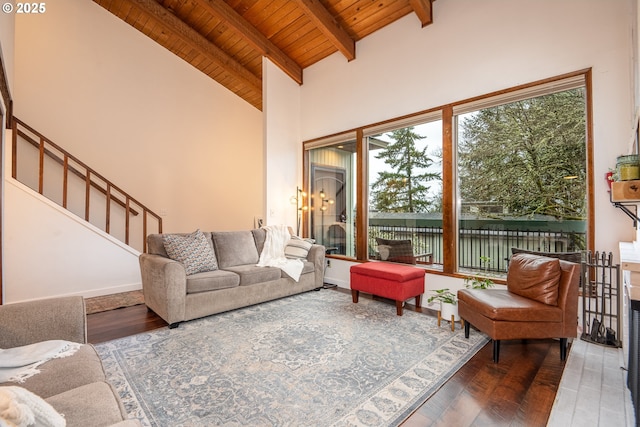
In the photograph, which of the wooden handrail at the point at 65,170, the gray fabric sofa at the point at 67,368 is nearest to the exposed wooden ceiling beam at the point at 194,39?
the wooden handrail at the point at 65,170

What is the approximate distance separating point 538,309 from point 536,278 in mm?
270

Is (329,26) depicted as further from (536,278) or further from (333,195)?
(536,278)

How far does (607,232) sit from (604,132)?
89cm

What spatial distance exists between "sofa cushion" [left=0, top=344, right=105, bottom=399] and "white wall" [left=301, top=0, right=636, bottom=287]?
11.4 ft

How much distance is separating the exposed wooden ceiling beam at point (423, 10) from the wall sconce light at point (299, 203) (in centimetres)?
315

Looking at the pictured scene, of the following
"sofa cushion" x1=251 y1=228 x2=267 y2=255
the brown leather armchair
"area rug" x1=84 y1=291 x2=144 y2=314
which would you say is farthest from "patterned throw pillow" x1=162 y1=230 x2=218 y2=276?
the brown leather armchair

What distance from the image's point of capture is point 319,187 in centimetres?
553

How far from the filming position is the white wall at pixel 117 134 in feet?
13.2

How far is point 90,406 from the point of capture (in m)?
1.04

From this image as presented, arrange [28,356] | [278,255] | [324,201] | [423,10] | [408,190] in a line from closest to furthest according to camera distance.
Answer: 1. [28,356]
2. [423,10]
3. [408,190]
4. [278,255]
5. [324,201]

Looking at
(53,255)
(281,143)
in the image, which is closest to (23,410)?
(53,255)

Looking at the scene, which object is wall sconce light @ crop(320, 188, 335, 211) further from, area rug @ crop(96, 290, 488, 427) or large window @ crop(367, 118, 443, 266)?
area rug @ crop(96, 290, 488, 427)

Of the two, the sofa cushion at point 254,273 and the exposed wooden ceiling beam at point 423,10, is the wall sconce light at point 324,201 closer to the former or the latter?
the sofa cushion at point 254,273

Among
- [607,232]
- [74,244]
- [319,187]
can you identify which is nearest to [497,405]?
[607,232]
